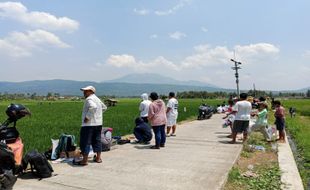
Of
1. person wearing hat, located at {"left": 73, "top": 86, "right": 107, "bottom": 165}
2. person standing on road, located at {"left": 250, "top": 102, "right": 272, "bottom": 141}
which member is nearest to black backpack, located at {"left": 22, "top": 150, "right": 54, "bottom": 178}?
person wearing hat, located at {"left": 73, "top": 86, "right": 107, "bottom": 165}

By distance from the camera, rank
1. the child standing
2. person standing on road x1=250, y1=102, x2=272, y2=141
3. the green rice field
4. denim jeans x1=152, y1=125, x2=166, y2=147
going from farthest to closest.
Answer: the child standing → the green rice field → person standing on road x1=250, y1=102, x2=272, y2=141 → denim jeans x1=152, y1=125, x2=166, y2=147

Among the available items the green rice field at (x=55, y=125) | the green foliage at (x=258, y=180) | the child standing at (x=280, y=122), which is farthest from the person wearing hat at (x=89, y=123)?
the child standing at (x=280, y=122)

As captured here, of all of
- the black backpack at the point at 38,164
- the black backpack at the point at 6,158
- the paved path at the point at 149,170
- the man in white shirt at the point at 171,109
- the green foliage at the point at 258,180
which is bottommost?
the green foliage at the point at 258,180

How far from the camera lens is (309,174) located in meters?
8.30

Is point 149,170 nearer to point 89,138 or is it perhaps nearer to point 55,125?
point 89,138

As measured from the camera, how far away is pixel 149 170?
7.50 metres

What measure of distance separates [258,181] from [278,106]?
6.48m

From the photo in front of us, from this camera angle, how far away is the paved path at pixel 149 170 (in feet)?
20.9

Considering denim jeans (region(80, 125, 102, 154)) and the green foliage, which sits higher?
denim jeans (region(80, 125, 102, 154))

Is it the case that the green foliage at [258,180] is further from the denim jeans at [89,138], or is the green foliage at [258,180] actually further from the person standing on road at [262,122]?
the person standing on road at [262,122]

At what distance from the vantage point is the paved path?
6363mm

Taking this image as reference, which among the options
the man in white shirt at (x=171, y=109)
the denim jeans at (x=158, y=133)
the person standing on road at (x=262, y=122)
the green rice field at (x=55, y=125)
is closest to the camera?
the denim jeans at (x=158, y=133)

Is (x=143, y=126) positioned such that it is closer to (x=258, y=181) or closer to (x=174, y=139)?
(x=174, y=139)

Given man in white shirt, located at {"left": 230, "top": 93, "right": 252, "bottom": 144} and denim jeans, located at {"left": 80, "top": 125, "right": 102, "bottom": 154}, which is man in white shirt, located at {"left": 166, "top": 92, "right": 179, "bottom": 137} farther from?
denim jeans, located at {"left": 80, "top": 125, "right": 102, "bottom": 154}
